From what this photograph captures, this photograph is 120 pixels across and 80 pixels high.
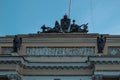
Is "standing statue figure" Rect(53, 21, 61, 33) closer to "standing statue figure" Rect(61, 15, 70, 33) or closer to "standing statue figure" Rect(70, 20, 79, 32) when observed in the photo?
"standing statue figure" Rect(61, 15, 70, 33)

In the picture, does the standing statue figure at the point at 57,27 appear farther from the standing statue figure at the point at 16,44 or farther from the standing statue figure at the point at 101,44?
the standing statue figure at the point at 101,44

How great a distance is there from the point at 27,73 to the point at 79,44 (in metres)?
4.48

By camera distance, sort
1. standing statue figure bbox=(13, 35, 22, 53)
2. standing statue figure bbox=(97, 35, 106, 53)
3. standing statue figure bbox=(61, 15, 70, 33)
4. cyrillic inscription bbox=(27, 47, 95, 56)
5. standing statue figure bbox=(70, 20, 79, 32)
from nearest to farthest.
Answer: standing statue figure bbox=(97, 35, 106, 53) < standing statue figure bbox=(13, 35, 22, 53) < cyrillic inscription bbox=(27, 47, 95, 56) < standing statue figure bbox=(70, 20, 79, 32) < standing statue figure bbox=(61, 15, 70, 33)

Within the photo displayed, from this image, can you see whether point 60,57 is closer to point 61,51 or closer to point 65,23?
point 61,51

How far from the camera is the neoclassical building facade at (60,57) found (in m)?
34.9

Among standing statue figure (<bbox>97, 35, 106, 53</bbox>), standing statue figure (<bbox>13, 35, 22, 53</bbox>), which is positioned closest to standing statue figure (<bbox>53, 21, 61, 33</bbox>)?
standing statue figure (<bbox>13, 35, 22, 53</bbox>)

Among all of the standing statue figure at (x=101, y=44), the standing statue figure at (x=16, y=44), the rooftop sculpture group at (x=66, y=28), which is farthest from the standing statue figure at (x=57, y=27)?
the standing statue figure at (x=101, y=44)

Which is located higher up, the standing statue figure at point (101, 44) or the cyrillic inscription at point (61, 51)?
the standing statue figure at point (101, 44)

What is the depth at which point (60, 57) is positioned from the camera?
3647cm

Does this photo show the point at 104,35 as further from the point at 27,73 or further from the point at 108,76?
the point at 27,73

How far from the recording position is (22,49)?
121ft

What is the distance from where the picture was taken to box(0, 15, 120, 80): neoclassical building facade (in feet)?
115

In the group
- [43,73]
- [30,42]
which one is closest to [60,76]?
[43,73]

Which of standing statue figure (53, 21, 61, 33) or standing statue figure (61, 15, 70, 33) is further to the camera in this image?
standing statue figure (61, 15, 70, 33)
